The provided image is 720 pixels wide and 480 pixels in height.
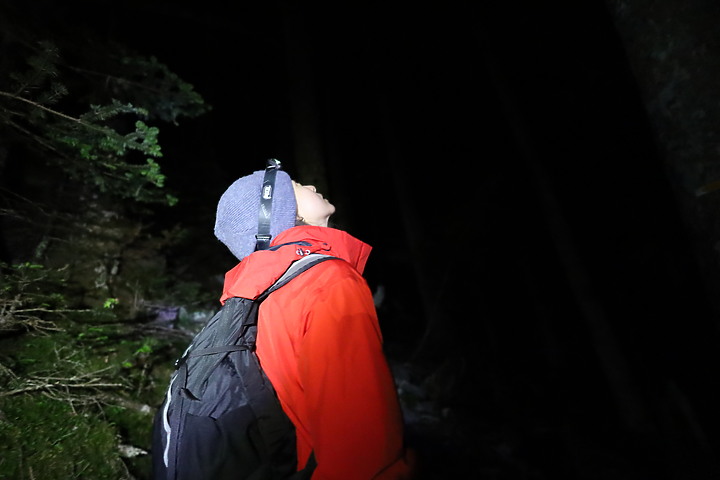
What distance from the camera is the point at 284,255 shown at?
153cm

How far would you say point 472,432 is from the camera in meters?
6.62

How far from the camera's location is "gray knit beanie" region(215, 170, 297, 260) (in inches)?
71.8

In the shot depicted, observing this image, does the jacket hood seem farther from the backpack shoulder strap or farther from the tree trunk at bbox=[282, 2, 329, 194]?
the tree trunk at bbox=[282, 2, 329, 194]

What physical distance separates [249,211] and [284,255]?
1.54 feet

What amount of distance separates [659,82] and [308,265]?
195 centimetres

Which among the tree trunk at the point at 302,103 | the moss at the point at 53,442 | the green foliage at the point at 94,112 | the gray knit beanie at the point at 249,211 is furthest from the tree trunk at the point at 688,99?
the tree trunk at the point at 302,103

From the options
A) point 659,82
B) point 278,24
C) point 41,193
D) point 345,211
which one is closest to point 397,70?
point 278,24

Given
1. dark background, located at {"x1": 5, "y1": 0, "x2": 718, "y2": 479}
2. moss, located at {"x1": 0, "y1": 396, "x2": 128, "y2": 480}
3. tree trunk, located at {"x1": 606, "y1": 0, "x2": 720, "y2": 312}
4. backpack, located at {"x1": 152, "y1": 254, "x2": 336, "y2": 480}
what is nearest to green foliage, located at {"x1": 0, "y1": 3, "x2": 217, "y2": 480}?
moss, located at {"x1": 0, "y1": 396, "x2": 128, "y2": 480}

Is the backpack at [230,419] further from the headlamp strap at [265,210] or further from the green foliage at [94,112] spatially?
the green foliage at [94,112]

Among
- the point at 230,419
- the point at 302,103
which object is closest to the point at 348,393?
the point at 230,419

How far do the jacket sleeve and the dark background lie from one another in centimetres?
520

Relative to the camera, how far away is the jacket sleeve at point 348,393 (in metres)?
1.17

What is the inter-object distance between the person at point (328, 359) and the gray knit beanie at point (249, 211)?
133 mm

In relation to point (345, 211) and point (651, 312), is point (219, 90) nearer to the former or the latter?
point (345, 211)
